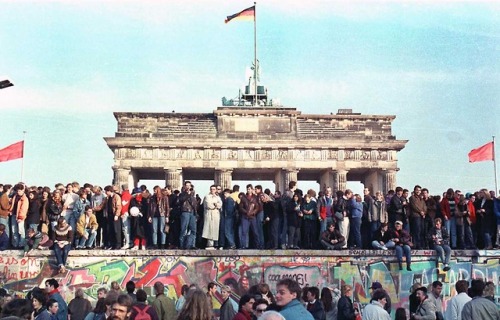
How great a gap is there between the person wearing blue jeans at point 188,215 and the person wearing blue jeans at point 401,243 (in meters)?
5.12

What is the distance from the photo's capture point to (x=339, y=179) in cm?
4466

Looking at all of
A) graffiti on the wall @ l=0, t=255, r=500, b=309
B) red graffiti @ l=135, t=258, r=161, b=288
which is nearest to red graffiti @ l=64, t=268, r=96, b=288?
graffiti on the wall @ l=0, t=255, r=500, b=309

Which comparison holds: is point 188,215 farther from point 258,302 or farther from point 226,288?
point 258,302

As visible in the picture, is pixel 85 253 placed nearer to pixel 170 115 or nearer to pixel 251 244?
pixel 251 244

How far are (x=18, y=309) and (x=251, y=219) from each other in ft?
37.2

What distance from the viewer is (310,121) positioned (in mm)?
45250

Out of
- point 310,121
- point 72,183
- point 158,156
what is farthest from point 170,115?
point 72,183

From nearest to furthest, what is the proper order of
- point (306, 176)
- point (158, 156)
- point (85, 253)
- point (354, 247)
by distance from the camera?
point (85, 253), point (354, 247), point (158, 156), point (306, 176)

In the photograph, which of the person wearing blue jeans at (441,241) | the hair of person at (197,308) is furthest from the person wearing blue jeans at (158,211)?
the hair of person at (197,308)

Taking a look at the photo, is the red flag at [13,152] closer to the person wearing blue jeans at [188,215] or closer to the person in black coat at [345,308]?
the person wearing blue jeans at [188,215]

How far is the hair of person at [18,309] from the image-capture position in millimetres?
5367

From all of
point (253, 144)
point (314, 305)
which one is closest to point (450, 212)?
point (314, 305)

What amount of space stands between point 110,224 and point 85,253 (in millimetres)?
1015

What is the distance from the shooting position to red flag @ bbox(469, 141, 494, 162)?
81.2ft
